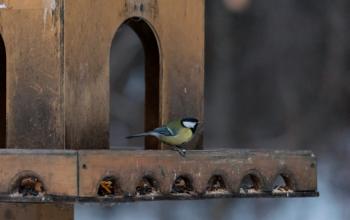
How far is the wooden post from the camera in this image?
220 inches

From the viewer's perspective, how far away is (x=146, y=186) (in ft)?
17.5

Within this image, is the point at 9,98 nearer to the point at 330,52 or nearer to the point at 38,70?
the point at 38,70

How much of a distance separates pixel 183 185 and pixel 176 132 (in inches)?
10.3

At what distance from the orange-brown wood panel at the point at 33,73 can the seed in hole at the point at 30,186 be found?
0.33 meters

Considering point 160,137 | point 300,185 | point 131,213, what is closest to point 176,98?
point 160,137

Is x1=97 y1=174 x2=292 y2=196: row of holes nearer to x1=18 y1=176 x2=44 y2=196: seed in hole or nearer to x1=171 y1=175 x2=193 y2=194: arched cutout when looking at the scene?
x1=171 y1=175 x2=193 y2=194: arched cutout

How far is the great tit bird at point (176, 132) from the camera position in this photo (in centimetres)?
564

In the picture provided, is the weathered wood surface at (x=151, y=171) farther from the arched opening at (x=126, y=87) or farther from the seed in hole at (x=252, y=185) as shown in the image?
the arched opening at (x=126, y=87)

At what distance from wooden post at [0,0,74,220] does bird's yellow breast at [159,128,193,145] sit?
1.29ft

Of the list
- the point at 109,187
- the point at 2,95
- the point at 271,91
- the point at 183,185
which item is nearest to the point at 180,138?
the point at 183,185

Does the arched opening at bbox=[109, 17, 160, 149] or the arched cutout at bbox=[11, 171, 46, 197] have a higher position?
the arched opening at bbox=[109, 17, 160, 149]

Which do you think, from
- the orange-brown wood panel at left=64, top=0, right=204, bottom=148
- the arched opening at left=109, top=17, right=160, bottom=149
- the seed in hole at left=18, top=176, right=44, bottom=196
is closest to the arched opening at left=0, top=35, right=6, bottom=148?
the orange-brown wood panel at left=64, top=0, right=204, bottom=148

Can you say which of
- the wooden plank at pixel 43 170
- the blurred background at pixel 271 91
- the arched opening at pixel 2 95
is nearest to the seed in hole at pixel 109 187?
the wooden plank at pixel 43 170

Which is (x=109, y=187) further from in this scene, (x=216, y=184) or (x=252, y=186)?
(x=252, y=186)
